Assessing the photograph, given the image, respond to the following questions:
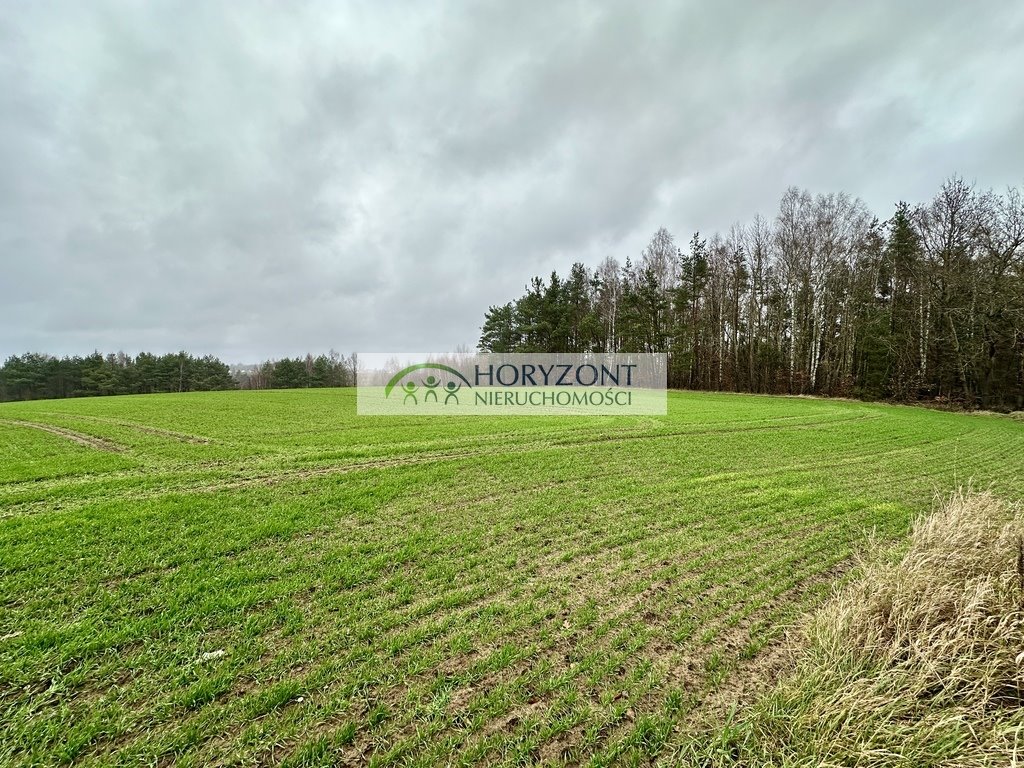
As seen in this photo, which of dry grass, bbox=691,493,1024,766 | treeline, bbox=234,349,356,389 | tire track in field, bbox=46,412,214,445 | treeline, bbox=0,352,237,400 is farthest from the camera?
treeline, bbox=234,349,356,389

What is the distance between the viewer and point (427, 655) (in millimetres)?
3023

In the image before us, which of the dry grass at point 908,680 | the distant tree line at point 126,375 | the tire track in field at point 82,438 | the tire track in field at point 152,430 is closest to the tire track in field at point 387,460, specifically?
the tire track in field at point 82,438

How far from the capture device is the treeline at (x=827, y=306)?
23938 mm

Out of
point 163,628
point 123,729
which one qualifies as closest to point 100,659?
point 163,628

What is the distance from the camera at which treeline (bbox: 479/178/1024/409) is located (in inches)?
942

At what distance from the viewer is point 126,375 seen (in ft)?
173

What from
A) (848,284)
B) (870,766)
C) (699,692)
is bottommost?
(699,692)

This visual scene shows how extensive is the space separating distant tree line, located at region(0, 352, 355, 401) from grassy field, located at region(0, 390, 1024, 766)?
57.9 m

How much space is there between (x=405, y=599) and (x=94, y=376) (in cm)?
7035

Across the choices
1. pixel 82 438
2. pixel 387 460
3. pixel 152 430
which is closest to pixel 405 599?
pixel 387 460

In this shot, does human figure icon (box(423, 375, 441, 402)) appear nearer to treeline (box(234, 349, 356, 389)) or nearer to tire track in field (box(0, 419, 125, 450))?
tire track in field (box(0, 419, 125, 450))

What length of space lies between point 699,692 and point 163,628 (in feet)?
13.7

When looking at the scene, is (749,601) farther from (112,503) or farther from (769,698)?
(112,503)

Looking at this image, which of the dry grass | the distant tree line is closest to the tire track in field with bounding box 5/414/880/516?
the dry grass
